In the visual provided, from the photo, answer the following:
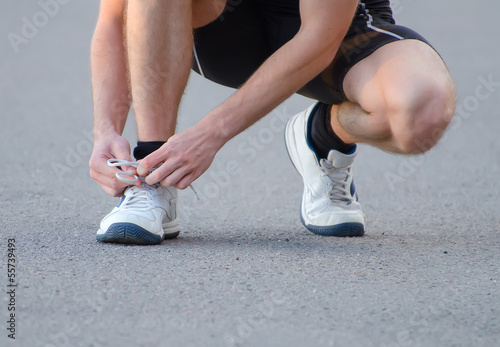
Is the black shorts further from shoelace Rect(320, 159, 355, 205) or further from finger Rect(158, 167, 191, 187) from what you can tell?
finger Rect(158, 167, 191, 187)

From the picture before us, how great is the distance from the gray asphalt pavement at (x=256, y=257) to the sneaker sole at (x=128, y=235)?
0.12ft

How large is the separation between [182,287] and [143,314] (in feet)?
0.65

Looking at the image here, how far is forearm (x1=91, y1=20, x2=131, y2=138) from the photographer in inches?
90.6

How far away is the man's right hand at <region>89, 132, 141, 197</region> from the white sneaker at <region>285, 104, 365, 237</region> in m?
0.66

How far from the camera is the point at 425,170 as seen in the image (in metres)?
3.63

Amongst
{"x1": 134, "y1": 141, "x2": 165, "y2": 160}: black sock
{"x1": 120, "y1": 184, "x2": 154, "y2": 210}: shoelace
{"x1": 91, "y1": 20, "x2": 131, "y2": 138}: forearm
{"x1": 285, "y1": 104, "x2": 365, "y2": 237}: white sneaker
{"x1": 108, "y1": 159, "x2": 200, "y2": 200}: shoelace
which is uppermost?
{"x1": 91, "y1": 20, "x2": 131, "y2": 138}: forearm

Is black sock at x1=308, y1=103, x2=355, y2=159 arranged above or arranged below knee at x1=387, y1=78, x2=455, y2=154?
below

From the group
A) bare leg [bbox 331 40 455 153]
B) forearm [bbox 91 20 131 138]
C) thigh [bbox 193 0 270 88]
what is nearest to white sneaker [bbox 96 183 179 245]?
forearm [bbox 91 20 131 138]

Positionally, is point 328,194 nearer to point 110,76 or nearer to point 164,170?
point 164,170

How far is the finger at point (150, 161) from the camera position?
1977mm

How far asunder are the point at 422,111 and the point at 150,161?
0.83 m

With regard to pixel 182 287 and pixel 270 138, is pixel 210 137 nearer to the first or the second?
pixel 182 287

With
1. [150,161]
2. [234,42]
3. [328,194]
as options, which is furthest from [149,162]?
[328,194]

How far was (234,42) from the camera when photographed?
2.41m
